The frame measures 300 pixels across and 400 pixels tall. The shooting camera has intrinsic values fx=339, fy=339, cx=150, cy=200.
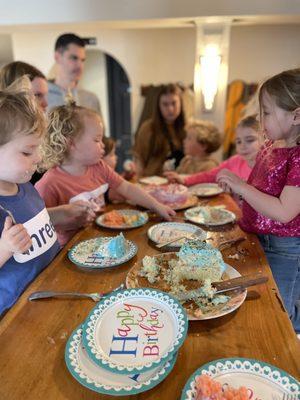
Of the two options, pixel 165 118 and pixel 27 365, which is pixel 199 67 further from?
pixel 27 365

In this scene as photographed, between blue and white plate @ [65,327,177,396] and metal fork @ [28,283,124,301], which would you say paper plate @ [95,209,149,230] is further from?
blue and white plate @ [65,327,177,396]

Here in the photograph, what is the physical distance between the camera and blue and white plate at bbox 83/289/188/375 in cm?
70

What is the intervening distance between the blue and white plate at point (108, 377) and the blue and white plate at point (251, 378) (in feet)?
0.20

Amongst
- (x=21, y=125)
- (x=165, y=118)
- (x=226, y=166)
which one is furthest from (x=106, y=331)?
(x=165, y=118)

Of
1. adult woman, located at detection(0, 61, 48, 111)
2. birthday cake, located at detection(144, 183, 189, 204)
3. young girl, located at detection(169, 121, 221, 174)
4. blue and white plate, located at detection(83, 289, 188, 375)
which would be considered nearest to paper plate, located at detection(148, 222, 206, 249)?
birthday cake, located at detection(144, 183, 189, 204)

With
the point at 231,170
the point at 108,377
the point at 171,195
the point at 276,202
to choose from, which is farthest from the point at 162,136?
the point at 108,377

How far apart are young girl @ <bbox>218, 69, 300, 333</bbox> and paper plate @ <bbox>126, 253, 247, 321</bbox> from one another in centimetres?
32

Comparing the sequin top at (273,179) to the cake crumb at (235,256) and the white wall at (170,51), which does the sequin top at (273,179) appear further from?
the white wall at (170,51)

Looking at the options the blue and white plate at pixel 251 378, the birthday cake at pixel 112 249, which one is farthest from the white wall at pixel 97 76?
the blue and white plate at pixel 251 378

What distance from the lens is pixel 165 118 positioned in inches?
119

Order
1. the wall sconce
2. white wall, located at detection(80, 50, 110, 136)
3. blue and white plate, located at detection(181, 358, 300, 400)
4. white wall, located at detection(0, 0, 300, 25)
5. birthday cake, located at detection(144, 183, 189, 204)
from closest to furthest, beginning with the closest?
blue and white plate, located at detection(181, 358, 300, 400), birthday cake, located at detection(144, 183, 189, 204), white wall, located at detection(0, 0, 300, 25), the wall sconce, white wall, located at detection(80, 50, 110, 136)

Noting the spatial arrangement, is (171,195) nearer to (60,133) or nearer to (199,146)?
(60,133)

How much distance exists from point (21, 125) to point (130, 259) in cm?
56

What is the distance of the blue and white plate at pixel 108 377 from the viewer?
64 cm
